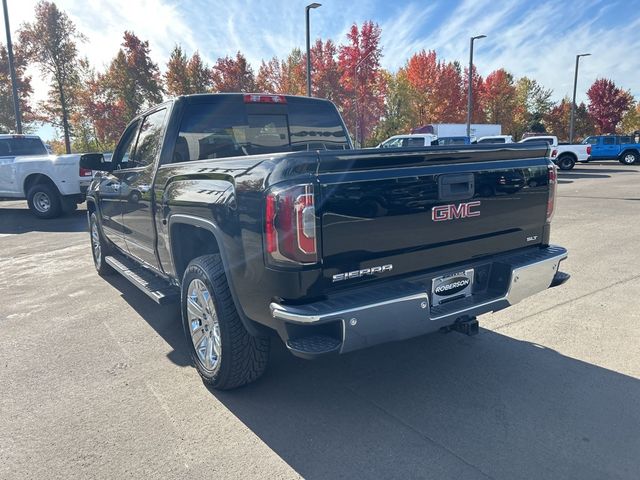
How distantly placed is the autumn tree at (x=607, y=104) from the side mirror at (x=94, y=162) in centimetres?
5587

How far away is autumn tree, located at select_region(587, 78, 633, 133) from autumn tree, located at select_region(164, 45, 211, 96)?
4019cm

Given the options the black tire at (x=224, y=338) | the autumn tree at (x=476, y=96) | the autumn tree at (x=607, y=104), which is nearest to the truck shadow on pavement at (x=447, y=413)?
the black tire at (x=224, y=338)

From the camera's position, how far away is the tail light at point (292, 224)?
2432mm

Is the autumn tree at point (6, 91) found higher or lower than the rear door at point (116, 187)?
higher

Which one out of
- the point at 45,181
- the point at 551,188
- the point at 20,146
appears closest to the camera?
the point at 551,188

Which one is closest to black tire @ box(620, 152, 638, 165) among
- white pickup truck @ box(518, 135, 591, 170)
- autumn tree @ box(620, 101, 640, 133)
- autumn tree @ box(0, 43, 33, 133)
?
white pickup truck @ box(518, 135, 591, 170)

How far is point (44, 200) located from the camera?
11961 millimetres

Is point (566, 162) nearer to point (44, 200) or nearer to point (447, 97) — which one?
point (447, 97)

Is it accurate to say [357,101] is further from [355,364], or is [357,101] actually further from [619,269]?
[355,364]

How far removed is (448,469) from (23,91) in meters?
39.2

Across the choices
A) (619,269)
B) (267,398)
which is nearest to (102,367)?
(267,398)

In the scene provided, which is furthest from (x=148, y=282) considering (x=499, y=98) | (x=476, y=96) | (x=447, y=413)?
(x=499, y=98)

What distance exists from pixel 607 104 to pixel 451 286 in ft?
186

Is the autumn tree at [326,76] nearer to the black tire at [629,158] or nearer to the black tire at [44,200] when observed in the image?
the black tire at [629,158]
